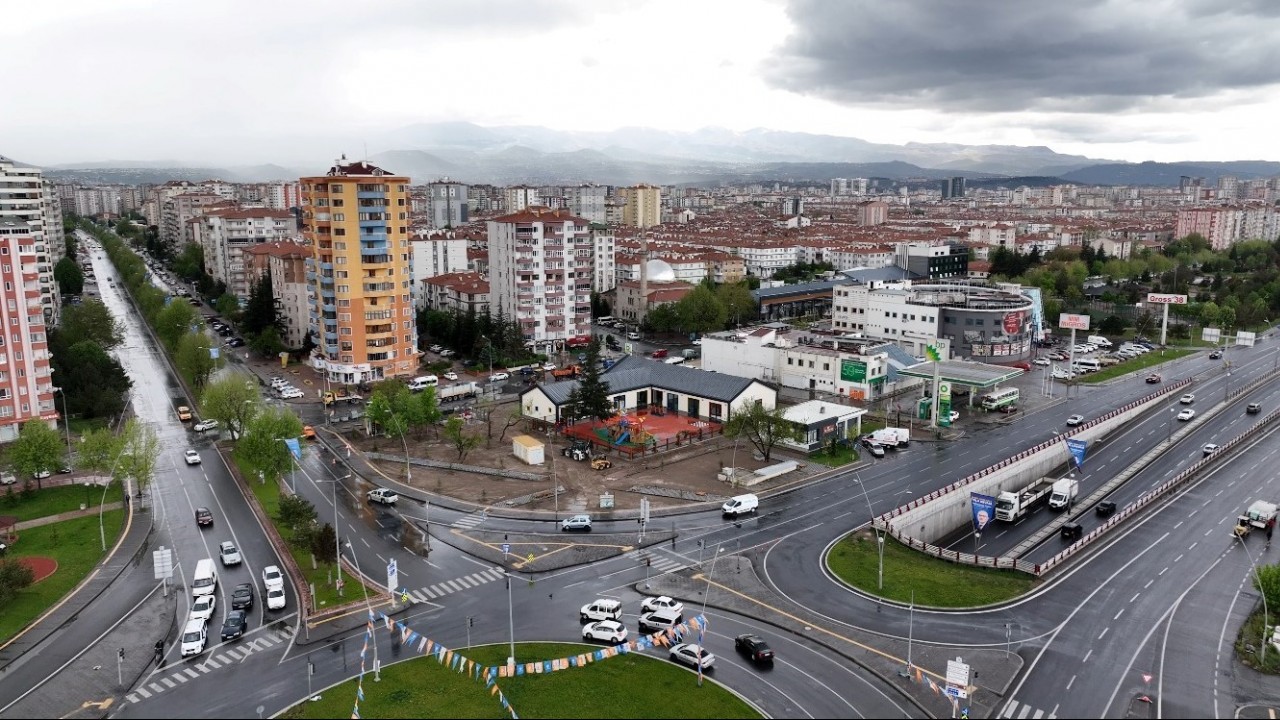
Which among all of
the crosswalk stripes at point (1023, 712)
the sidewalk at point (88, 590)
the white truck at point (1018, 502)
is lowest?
the white truck at point (1018, 502)

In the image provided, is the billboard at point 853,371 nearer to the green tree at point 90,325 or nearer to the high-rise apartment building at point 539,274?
the high-rise apartment building at point 539,274

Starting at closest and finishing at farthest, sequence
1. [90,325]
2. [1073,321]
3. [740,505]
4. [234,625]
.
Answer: [234,625]
[740,505]
[90,325]
[1073,321]

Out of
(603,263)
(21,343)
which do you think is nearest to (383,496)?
(21,343)

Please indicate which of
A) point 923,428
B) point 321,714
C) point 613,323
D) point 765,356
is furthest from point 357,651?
point 613,323

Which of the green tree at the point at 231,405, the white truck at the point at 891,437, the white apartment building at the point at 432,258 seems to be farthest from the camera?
the white apartment building at the point at 432,258

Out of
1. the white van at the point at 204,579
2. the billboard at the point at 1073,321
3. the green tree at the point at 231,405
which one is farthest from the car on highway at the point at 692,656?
the billboard at the point at 1073,321

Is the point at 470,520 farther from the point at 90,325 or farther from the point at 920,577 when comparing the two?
the point at 90,325

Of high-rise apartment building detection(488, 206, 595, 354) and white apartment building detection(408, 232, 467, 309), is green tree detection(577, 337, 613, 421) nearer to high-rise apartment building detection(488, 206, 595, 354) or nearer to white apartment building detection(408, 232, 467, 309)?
high-rise apartment building detection(488, 206, 595, 354)

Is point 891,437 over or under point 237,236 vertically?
under
